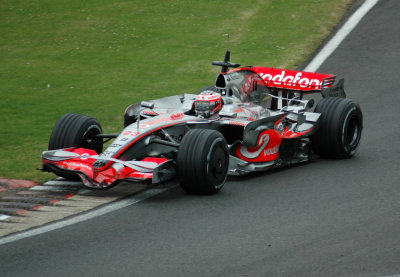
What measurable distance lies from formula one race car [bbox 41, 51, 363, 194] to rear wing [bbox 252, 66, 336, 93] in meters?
0.02

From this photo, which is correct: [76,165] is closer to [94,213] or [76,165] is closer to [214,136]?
[94,213]

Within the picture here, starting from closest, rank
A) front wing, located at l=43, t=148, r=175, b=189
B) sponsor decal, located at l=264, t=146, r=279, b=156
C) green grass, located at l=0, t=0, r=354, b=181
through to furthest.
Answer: front wing, located at l=43, t=148, r=175, b=189 < sponsor decal, located at l=264, t=146, r=279, b=156 < green grass, located at l=0, t=0, r=354, b=181

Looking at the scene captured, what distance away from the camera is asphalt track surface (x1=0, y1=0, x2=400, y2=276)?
6723 millimetres

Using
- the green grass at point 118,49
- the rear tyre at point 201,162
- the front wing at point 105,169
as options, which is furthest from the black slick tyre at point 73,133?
the rear tyre at point 201,162

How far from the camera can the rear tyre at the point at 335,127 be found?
10.5 m

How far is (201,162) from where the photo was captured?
8.60 m

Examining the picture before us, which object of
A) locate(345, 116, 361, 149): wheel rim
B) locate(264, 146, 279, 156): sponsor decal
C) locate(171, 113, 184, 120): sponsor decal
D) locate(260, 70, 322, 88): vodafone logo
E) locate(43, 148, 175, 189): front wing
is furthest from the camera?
locate(260, 70, 322, 88): vodafone logo

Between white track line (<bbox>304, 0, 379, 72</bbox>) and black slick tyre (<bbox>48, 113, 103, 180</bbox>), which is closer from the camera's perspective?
black slick tyre (<bbox>48, 113, 103, 180</bbox>)

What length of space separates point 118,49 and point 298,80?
8.47m

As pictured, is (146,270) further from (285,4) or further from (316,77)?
(285,4)

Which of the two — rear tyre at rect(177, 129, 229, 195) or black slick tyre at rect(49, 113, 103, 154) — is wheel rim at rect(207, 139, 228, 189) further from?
black slick tyre at rect(49, 113, 103, 154)

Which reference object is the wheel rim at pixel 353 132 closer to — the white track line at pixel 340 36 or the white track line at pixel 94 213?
the white track line at pixel 94 213

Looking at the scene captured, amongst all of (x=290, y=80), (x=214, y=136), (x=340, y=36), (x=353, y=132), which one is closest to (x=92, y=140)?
(x=214, y=136)

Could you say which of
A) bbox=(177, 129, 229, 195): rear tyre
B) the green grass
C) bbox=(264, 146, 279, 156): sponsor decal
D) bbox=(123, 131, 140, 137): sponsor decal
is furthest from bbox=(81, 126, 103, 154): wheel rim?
bbox=(264, 146, 279, 156): sponsor decal
